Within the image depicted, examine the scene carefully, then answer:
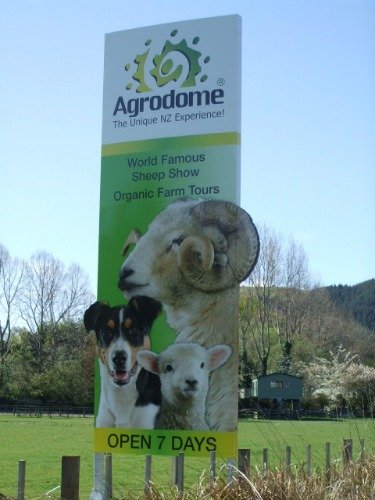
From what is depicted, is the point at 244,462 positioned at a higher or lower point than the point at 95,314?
lower

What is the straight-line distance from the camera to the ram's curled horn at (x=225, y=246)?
9.50 metres

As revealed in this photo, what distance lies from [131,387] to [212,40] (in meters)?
3.94

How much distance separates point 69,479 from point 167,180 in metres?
4.12

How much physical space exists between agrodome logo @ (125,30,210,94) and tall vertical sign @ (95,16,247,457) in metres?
0.01

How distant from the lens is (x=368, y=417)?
391 inches

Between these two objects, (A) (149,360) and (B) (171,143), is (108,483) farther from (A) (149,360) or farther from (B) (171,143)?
(B) (171,143)

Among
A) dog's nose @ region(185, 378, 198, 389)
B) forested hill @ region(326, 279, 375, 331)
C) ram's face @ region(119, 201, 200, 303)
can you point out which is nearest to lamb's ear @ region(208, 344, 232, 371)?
dog's nose @ region(185, 378, 198, 389)

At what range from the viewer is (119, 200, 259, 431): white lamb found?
9.46 metres

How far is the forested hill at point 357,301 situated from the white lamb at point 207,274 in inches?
2212

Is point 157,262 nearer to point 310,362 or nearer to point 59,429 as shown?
point 59,429

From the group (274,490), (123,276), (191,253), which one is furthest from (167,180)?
(274,490)

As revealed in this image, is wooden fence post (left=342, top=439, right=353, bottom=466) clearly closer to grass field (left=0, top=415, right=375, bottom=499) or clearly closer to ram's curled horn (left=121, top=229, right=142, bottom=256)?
grass field (left=0, top=415, right=375, bottom=499)

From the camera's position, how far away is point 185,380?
952 cm

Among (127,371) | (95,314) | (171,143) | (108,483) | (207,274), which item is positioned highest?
(171,143)
